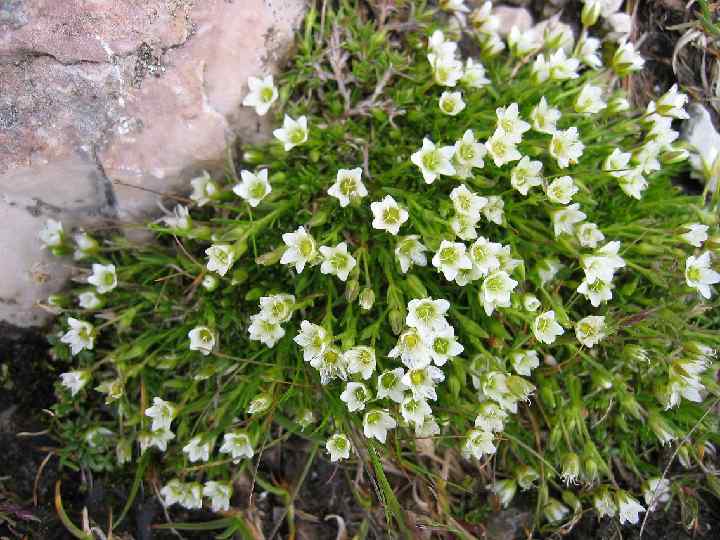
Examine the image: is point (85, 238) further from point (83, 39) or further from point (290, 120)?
point (290, 120)

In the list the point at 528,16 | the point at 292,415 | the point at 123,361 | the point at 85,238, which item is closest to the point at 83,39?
the point at 85,238

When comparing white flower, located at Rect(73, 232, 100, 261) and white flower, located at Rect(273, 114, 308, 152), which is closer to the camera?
Answer: white flower, located at Rect(273, 114, 308, 152)

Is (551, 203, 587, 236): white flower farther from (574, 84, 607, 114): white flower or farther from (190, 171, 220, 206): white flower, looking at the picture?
(190, 171, 220, 206): white flower

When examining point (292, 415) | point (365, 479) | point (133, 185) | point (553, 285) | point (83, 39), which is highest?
point (83, 39)

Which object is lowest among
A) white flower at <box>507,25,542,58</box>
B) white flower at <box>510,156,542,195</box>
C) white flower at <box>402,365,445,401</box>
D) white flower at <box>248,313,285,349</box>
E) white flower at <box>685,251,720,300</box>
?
white flower at <box>685,251,720,300</box>

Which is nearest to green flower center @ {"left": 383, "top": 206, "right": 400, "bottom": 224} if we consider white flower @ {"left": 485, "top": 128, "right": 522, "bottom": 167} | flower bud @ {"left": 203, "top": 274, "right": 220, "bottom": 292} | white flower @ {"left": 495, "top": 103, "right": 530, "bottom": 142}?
white flower @ {"left": 485, "top": 128, "right": 522, "bottom": 167}

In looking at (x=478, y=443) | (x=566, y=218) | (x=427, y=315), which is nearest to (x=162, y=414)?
(x=427, y=315)

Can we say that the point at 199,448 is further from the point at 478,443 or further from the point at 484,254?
the point at 484,254

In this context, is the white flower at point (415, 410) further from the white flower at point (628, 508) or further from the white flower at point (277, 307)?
the white flower at point (628, 508)
